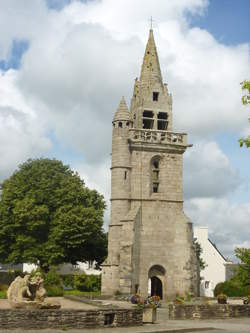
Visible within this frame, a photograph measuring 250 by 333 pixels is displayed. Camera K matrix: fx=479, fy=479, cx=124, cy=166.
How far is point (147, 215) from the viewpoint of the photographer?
1596 inches

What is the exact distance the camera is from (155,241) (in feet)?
132

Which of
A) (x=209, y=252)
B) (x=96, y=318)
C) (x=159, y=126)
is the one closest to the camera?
(x=96, y=318)

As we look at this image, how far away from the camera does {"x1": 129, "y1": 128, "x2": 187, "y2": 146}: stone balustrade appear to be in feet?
137

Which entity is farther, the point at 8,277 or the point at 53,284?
the point at 8,277

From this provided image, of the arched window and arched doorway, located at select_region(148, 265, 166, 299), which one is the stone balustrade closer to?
the arched window

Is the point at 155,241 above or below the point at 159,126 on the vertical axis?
below

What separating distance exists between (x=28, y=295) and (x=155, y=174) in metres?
25.1

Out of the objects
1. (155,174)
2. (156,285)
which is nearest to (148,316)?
(156,285)

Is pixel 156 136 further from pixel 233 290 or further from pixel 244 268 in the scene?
pixel 233 290

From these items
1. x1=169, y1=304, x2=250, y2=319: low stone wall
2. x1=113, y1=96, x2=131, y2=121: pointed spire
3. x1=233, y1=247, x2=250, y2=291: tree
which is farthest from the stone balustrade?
x1=169, y1=304, x2=250, y2=319: low stone wall

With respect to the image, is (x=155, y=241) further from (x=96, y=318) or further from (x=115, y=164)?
(x=96, y=318)

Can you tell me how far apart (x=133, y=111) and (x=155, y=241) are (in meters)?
12.7

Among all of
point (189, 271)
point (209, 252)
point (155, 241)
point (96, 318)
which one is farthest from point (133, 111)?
point (96, 318)

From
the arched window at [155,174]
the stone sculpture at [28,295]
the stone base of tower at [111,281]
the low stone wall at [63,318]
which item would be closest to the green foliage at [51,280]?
the stone base of tower at [111,281]
